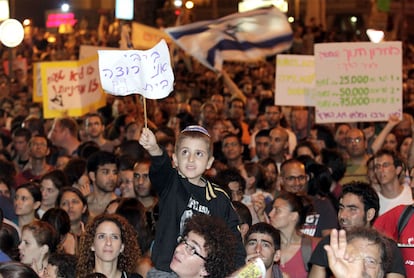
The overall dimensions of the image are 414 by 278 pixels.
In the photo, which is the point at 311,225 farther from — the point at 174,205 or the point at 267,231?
the point at 174,205

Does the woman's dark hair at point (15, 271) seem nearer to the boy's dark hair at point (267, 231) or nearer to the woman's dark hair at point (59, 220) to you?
the boy's dark hair at point (267, 231)

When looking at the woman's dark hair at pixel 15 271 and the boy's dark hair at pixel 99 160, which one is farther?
the boy's dark hair at pixel 99 160

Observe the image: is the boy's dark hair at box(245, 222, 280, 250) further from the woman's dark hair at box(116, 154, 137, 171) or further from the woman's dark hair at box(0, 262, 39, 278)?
the woman's dark hair at box(116, 154, 137, 171)

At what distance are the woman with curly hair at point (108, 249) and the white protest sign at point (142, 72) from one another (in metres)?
0.89

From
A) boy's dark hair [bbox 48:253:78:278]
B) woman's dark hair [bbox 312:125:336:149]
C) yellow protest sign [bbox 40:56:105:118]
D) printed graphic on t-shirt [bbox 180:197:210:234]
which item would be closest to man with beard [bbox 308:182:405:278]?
printed graphic on t-shirt [bbox 180:197:210:234]

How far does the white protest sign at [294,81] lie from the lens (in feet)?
50.9

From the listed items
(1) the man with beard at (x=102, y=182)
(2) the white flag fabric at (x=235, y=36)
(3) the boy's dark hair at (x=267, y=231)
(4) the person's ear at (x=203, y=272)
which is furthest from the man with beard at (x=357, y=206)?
(2) the white flag fabric at (x=235, y=36)

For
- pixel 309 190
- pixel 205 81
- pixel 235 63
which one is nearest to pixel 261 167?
pixel 309 190

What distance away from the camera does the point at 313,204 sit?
9.45 meters

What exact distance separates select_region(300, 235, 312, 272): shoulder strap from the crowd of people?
0.03 feet

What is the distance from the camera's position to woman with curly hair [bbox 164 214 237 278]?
564cm

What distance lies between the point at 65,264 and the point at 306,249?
1.89 meters

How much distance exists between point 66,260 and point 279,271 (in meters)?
1.39

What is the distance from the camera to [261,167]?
11.0 meters
